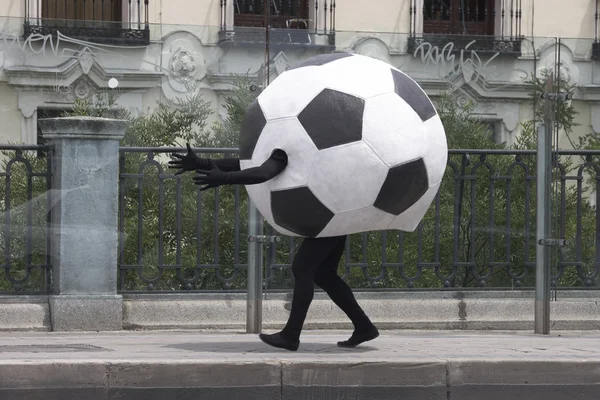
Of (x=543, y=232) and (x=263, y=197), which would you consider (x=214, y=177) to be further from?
(x=543, y=232)

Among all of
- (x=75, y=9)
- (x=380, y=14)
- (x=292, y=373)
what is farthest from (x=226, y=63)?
(x=380, y=14)

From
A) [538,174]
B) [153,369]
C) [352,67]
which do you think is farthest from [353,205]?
[538,174]

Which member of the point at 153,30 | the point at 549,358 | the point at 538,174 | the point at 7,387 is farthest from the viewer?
the point at 153,30

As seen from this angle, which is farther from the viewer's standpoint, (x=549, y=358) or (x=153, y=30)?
(x=153, y=30)

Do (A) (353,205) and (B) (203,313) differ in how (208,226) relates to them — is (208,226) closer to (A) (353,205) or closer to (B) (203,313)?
(B) (203,313)

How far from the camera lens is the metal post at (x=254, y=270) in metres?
9.45

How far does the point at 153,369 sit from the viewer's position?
708 centimetres

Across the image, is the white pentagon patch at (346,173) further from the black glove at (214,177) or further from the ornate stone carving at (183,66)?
the ornate stone carving at (183,66)

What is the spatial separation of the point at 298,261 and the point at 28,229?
2.79 m

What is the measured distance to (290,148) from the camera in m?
7.15

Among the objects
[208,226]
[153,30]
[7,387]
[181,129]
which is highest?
[153,30]

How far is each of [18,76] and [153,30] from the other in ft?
3.89

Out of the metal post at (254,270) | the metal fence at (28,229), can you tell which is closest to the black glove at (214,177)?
the metal post at (254,270)

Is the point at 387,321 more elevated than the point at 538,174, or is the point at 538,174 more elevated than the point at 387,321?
the point at 538,174
